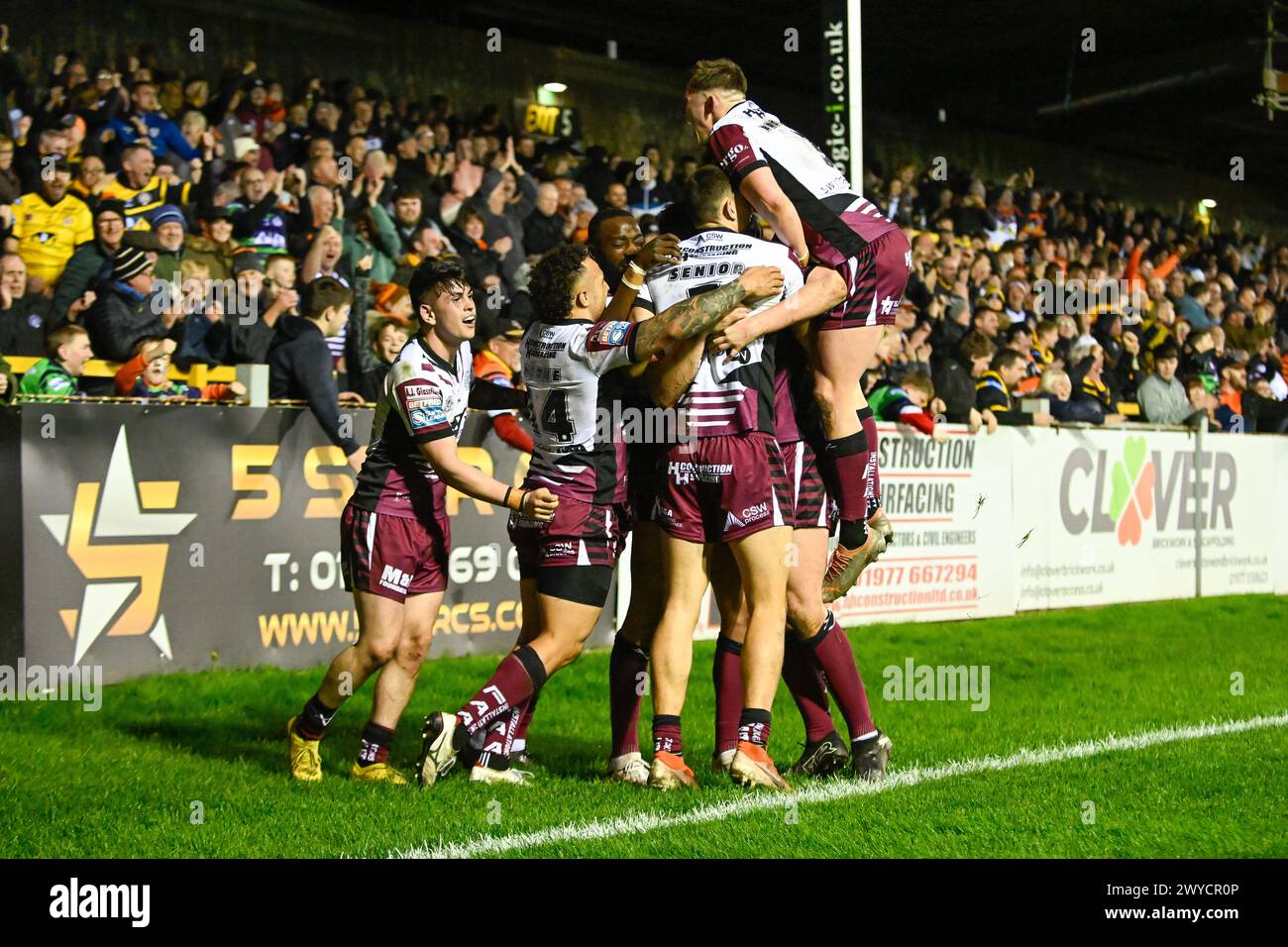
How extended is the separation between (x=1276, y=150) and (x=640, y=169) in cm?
2036

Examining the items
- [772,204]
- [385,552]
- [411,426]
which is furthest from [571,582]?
[772,204]

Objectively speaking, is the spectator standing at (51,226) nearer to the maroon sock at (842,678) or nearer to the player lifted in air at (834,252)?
the player lifted in air at (834,252)

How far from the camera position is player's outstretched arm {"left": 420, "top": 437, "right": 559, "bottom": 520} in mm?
6113

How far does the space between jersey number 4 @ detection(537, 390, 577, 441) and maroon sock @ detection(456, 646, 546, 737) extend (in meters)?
0.91

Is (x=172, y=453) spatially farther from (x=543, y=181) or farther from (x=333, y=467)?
(x=543, y=181)

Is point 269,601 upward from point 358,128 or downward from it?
downward

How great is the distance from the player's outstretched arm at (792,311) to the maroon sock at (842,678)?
1.35m

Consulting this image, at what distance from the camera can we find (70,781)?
6.47 m

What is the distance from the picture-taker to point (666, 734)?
20.8 ft

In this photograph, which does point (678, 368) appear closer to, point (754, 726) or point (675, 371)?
point (675, 371)

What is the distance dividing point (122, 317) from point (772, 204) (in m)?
5.80

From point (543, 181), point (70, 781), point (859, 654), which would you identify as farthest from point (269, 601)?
point (543, 181)

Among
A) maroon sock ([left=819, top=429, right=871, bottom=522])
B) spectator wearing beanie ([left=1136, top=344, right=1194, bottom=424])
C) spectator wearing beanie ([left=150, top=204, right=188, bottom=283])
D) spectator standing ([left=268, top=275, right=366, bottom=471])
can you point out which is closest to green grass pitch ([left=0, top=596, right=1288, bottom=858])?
maroon sock ([left=819, top=429, right=871, bottom=522])

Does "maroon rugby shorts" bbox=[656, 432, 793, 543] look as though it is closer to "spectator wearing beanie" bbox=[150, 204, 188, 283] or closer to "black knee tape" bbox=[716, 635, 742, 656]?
"black knee tape" bbox=[716, 635, 742, 656]
